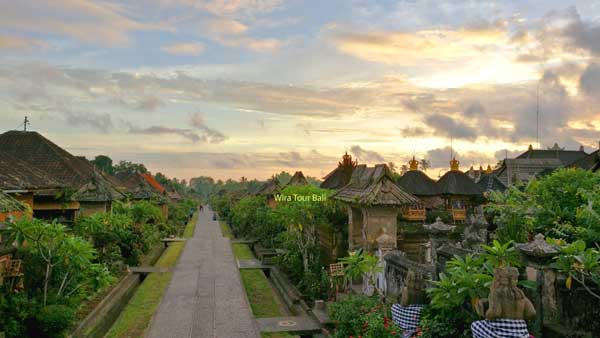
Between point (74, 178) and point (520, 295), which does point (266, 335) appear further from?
point (74, 178)

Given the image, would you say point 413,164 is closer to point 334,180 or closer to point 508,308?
point 334,180

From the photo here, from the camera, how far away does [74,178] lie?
22.4 metres

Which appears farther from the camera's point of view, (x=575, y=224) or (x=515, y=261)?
(x=575, y=224)

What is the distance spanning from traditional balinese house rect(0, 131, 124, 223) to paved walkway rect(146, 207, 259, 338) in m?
4.65

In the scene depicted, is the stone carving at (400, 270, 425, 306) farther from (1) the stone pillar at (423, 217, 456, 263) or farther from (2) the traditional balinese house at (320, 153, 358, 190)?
(2) the traditional balinese house at (320, 153, 358, 190)

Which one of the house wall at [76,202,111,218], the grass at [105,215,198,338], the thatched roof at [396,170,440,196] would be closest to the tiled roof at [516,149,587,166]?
the thatched roof at [396,170,440,196]

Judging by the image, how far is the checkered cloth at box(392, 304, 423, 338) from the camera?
8031mm

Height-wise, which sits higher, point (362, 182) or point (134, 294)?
point (362, 182)

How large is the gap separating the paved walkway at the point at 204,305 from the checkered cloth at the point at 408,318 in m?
4.62

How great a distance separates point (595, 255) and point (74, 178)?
2218 centimetres

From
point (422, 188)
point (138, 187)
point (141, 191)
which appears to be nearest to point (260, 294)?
point (422, 188)

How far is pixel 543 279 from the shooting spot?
682 centimetres

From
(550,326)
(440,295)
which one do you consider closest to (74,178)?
(440,295)

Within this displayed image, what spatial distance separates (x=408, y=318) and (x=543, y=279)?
239 centimetres
